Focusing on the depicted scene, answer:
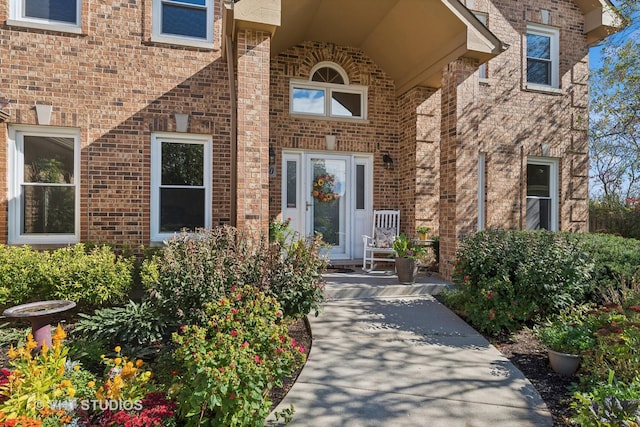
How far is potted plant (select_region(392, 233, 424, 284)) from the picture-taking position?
19.0ft

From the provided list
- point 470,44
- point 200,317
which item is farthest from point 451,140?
point 200,317

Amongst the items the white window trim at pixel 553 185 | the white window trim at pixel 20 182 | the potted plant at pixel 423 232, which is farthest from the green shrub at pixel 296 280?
the white window trim at pixel 553 185

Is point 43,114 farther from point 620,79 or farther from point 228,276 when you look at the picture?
point 620,79

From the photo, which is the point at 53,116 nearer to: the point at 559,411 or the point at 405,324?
the point at 405,324

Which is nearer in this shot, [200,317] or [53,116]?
[200,317]

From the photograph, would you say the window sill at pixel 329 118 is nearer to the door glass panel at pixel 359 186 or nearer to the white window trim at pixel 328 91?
the white window trim at pixel 328 91

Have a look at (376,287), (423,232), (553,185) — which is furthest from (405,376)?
(553,185)

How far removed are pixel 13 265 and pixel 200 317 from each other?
10.0ft

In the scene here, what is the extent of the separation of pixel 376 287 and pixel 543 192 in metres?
5.44

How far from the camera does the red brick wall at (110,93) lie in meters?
5.59

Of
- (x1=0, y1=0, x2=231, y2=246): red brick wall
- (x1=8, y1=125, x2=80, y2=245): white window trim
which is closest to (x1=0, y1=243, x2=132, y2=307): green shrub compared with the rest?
(x1=8, y1=125, x2=80, y2=245): white window trim

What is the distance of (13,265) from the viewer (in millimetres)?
4555

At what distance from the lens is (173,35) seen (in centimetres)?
615

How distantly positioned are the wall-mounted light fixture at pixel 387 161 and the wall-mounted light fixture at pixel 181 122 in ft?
13.0
